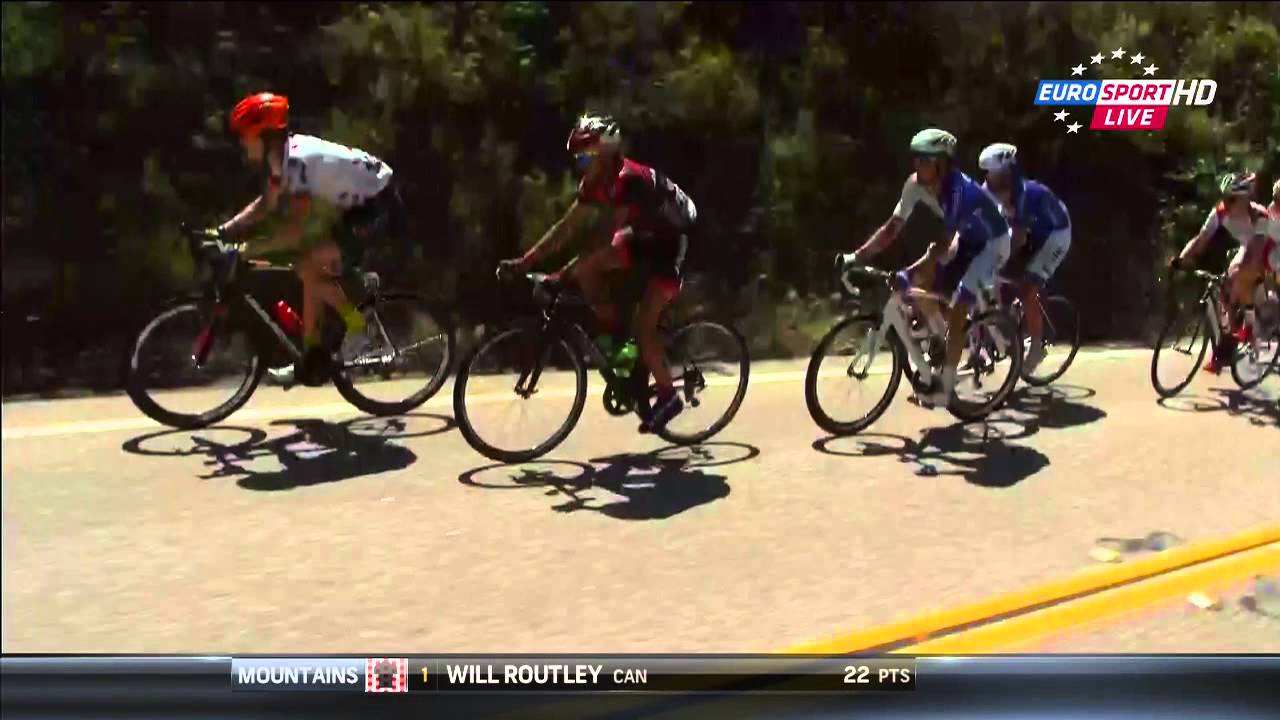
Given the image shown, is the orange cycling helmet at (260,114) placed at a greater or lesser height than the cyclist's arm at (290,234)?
greater

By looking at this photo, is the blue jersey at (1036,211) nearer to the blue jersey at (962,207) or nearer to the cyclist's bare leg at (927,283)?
the blue jersey at (962,207)

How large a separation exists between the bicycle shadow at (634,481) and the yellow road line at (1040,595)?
0.89 meters

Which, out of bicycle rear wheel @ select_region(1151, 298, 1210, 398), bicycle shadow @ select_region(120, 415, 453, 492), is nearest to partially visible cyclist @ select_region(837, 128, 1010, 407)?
bicycle rear wheel @ select_region(1151, 298, 1210, 398)

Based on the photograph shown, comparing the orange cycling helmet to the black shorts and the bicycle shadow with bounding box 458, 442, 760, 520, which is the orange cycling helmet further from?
the bicycle shadow with bounding box 458, 442, 760, 520

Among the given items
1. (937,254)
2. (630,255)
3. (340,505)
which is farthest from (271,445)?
(937,254)

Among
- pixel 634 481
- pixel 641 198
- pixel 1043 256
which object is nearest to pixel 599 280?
pixel 641 198

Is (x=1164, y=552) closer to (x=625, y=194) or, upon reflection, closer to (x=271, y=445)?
(x=625, y=194)

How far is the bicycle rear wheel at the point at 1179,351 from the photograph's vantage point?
427cm

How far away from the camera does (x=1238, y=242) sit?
3.89 meters

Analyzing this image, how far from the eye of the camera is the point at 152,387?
4.77 m

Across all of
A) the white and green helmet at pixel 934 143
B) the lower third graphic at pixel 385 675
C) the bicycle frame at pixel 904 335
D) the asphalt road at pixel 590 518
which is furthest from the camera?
the bicycle frame at pixel 904 335

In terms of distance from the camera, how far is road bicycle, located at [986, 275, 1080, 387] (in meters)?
4.81

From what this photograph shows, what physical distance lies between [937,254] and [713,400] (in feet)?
3.41

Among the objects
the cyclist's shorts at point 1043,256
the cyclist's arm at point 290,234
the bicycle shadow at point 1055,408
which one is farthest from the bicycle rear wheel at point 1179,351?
the cyclist's arm at point 290,234
